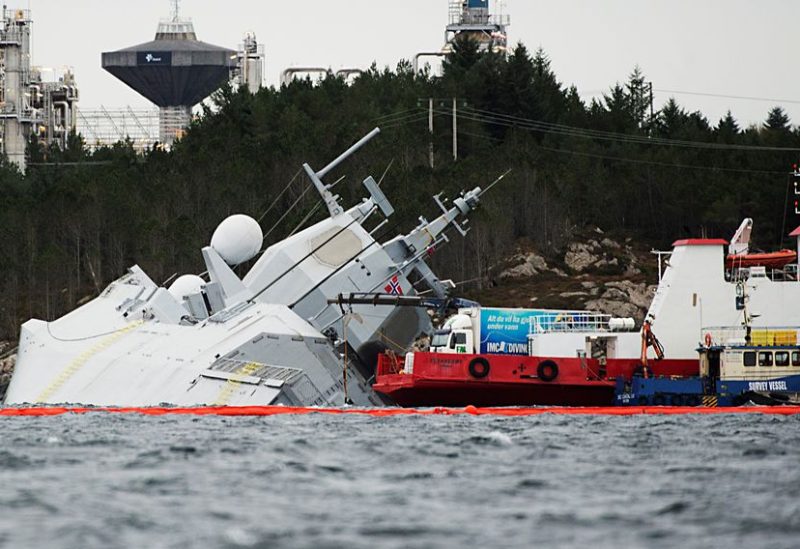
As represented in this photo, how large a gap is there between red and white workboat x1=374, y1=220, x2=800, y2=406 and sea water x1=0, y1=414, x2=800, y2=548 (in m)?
13.8

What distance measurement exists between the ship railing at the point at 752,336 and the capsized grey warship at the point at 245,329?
1115 centimetres

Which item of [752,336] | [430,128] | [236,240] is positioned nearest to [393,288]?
[236,240]

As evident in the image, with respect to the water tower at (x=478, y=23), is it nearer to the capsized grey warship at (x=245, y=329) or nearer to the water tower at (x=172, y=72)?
the water tower at (x=172, y=72)

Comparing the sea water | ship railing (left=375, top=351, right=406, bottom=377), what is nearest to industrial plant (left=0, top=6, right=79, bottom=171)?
ship railing (left=375, top=351, right=406, bottom=377)

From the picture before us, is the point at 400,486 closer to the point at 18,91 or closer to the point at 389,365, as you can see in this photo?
the point at 389,365

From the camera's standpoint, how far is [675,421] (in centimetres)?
3819

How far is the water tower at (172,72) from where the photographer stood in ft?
540

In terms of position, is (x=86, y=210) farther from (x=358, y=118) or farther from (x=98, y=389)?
(x=98, y=389)

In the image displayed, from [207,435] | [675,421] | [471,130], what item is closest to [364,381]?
[675,421]

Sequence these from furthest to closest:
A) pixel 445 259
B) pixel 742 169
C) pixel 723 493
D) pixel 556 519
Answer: pixel 742 169 → pixel 445 259 → pixel 723 493 → pixel 556 519

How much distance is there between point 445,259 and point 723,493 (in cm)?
6866

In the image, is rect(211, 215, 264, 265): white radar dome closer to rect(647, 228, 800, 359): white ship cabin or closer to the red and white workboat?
the red and white workboat

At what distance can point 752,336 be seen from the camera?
158ft

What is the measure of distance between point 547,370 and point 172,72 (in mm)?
120952
